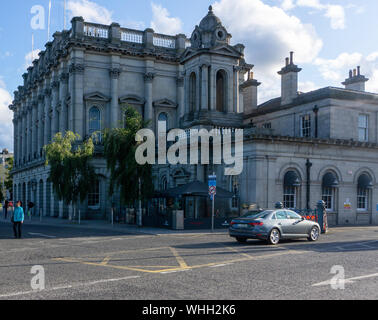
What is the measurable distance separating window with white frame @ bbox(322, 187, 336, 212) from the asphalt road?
42.6 ft

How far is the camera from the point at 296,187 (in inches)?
1215

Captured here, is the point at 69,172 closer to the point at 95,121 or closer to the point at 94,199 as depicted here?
the point at 94,199

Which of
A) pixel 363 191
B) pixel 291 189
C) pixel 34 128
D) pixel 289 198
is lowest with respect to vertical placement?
pixel 289 198

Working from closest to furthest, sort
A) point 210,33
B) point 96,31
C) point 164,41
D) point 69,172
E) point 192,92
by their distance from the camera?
point 69,172 → point 210,33 → point 192,92 → point 96,31 → point 164,41

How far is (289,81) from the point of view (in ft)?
118

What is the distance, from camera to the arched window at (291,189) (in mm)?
30438

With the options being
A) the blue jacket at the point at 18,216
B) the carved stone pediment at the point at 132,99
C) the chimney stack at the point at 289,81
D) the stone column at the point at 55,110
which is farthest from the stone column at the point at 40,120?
the blue jacket at the point at 18,216

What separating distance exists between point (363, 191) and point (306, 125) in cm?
616

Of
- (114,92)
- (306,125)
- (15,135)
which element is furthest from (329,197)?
(15,135)

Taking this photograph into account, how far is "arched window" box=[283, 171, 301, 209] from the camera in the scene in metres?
30.4

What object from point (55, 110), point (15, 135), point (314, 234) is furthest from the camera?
point (15, 135)

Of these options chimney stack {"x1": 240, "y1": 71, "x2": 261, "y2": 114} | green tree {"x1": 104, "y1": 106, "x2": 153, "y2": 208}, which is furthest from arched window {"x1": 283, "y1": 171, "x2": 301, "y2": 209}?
chimney stack {"x1": 240, "y1": 71, "x2": 261, "y2": 114}

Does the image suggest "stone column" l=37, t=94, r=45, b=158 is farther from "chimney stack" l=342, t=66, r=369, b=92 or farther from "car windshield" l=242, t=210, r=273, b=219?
"car windshield" l=242, t=210, r=273, b=219
